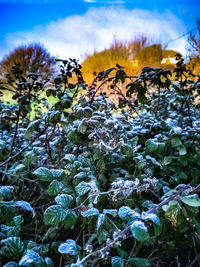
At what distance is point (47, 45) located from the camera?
2.29m

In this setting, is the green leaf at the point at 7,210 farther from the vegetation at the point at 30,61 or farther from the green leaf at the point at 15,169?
the vegetation at the point at 30,61

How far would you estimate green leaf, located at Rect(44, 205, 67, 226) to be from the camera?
396mm

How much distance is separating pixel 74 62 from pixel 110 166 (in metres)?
0.39

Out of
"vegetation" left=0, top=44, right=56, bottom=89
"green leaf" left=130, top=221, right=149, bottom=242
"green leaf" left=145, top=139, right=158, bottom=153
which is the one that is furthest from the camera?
"vegetation" left=0, top=44, right=56, bottom=89

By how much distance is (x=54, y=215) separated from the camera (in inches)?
15.8

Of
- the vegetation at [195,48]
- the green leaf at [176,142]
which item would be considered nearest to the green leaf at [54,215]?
the green leaf at [176,142]

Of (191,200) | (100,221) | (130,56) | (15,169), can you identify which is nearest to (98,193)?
(100,221)

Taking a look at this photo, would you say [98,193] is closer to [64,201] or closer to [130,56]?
[64,201]

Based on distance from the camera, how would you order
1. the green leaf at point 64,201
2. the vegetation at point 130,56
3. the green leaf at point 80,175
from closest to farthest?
the green leaf at point 64,201, the green leaf at point 80,175, the vegetation at point 130,56

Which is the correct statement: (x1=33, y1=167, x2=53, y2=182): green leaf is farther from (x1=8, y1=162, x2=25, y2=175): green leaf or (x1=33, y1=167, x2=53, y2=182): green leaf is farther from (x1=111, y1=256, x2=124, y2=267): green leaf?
(x1=111, y1=256, x2=124, y2=267): green leaf

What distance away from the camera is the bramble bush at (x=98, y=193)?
0.39 meters

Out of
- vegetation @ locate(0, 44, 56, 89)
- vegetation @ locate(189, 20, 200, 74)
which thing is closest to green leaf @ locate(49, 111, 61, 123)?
vegetation @ locate(0, 44, 56, 89)

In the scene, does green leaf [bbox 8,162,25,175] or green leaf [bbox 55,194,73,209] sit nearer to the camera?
green leaf [bbox 55,194,73,209]

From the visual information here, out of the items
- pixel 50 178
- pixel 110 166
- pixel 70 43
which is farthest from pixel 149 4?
pixel 50 178
